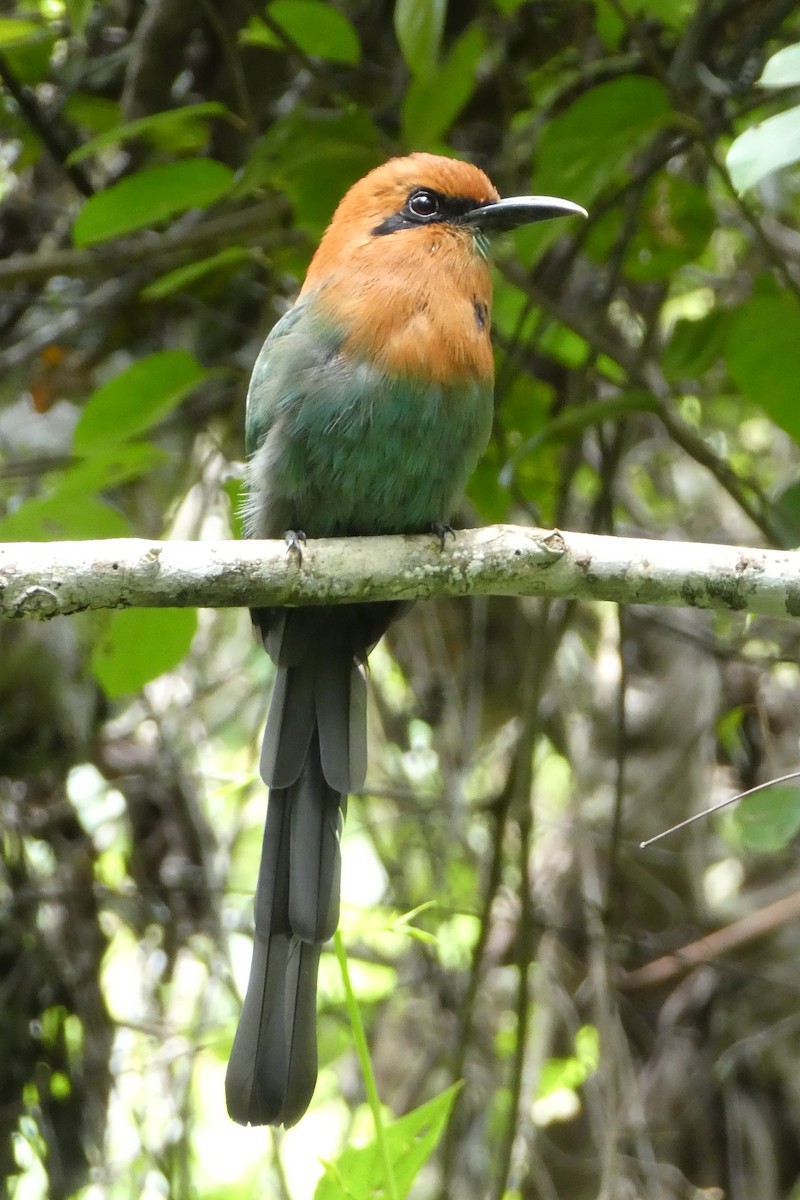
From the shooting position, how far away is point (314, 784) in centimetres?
260

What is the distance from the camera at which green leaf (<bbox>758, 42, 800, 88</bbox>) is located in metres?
1.50

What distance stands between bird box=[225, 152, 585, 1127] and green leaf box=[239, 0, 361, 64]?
260mm

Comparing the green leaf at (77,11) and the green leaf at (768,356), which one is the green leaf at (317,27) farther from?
the green leaf at (768,356)

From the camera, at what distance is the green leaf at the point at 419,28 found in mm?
2418

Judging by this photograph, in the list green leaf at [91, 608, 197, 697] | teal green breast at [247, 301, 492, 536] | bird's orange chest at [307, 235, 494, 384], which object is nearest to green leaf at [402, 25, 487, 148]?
bird's orange chest at [307, 235, 494, 384]

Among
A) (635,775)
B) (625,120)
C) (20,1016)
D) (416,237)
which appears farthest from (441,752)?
(625,120)

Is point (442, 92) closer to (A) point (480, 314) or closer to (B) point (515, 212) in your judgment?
(B) point (515, 212)

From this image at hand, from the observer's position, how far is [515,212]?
8.73 ft

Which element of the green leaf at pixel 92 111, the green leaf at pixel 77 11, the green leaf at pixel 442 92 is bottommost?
the green leaf at pixel 442 92

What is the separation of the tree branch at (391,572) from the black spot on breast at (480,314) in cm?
63

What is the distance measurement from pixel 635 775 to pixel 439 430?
→ 5.68 ft

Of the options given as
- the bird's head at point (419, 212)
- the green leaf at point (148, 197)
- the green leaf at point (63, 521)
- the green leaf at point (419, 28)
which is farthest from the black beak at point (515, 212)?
the green leaf at point (63, 521)

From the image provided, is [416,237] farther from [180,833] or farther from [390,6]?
[180,833]

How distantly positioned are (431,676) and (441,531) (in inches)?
55.3
